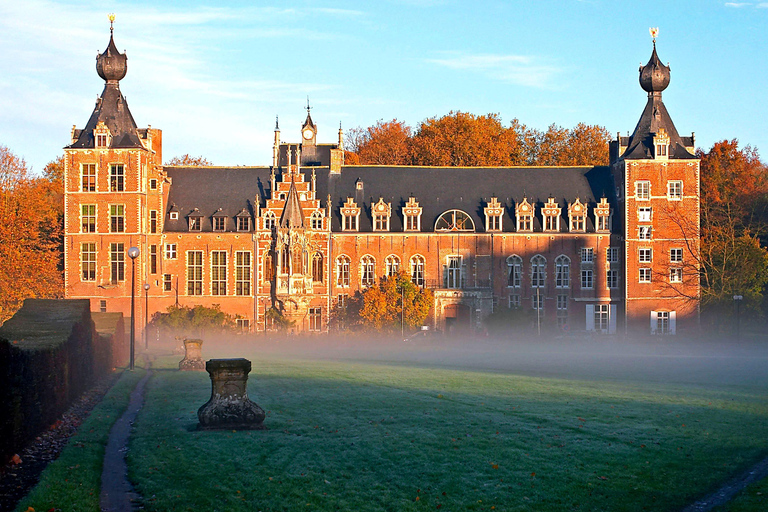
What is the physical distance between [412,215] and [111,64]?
26.6 metres

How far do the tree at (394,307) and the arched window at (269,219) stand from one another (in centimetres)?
943

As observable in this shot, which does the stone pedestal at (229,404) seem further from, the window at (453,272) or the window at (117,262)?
the window at (117,262)

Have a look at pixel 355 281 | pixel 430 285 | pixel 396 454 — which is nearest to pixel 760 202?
pixel 430 285

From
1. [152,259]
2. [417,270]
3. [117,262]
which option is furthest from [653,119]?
[117,262]

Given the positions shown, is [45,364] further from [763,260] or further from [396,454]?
[763,260]

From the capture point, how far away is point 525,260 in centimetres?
6856

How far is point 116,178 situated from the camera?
67.1 metres

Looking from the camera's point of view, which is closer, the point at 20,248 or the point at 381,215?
the point at 20,248

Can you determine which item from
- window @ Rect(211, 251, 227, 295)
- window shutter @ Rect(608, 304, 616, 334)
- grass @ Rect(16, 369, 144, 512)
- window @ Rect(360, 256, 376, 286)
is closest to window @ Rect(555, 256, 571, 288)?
window shutter @ Rect(608, 304, 616, 334)

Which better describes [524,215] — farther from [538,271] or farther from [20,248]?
[20,248]

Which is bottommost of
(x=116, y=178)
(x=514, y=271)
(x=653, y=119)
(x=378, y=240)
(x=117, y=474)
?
(x=117, y=474)

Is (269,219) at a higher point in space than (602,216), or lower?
lower

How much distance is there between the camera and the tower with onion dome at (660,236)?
2650 inches

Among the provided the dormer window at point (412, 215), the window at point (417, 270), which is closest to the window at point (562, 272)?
the window at point (417, 270)
